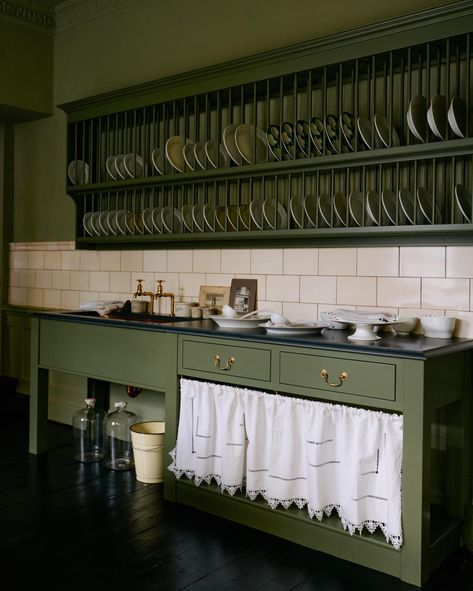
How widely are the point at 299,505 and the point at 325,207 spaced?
1525mm

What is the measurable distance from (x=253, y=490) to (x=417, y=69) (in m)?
2.24

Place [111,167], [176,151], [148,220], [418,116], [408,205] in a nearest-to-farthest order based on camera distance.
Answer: [418,116]
[408,205]
[176,151]
[148,220]
[111,167]

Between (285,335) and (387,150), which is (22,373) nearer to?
(285,335)

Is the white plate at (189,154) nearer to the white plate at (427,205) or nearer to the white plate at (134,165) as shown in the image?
the white plate at (134,165)

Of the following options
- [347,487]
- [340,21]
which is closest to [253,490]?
[347,487]

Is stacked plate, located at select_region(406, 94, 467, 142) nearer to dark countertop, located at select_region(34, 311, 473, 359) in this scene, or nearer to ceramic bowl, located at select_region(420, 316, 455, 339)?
ceramic bowl, located at select_region(420, 316, 455, 339)

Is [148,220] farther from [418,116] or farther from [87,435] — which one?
[418,116]

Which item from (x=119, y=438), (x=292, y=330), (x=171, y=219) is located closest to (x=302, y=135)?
(x=171, y=219)

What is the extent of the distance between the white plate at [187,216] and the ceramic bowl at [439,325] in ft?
5.50

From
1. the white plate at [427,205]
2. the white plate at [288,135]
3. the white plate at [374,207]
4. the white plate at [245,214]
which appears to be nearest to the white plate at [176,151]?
the white plate at [245,214]

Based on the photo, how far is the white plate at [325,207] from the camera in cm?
337

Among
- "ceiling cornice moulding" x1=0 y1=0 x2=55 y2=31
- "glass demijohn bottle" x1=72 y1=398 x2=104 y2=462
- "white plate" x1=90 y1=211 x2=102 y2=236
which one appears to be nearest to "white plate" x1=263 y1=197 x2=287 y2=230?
"white plate" x1=90 y1=211 x2=102 y2=236

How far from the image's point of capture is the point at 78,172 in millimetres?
4699

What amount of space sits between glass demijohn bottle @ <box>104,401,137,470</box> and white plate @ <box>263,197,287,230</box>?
142 centimetres
